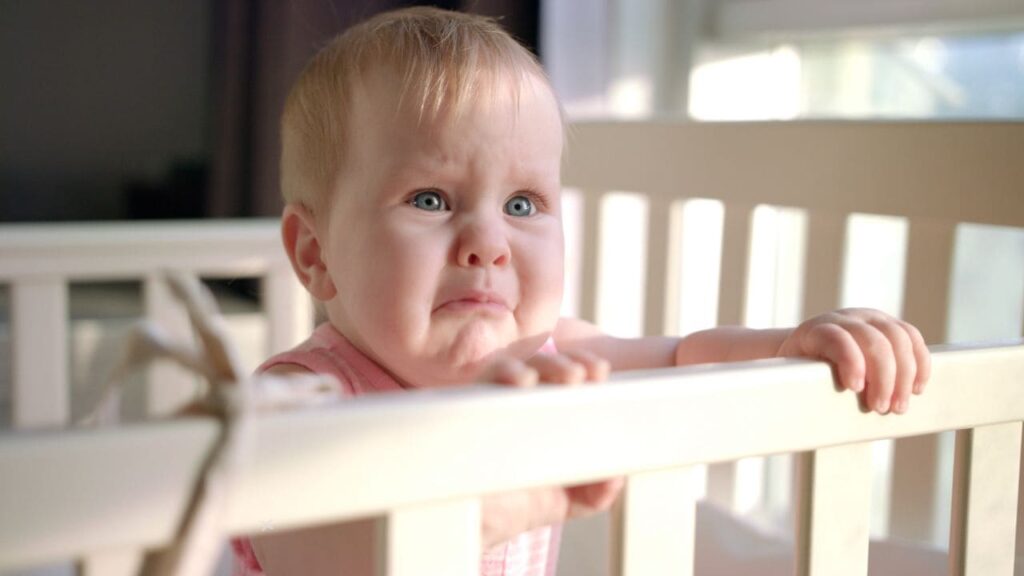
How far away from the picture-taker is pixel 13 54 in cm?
184

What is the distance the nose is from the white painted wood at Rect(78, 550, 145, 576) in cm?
36

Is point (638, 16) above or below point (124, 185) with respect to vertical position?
above

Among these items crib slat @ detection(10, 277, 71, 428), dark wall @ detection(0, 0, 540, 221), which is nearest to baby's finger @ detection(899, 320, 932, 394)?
crib slat @ detection(10, 277, 71, 428)

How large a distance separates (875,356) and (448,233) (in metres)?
0.29

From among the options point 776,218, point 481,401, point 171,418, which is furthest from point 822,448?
point 776,218

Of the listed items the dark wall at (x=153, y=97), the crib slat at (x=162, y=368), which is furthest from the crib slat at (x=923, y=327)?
the dark wall at (x=153, y=97)

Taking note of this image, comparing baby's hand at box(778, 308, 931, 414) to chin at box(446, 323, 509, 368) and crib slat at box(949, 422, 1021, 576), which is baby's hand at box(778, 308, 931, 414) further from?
chin at box(446, 323, 509, 368)

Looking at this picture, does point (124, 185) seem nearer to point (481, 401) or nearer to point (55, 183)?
point (55, 183)

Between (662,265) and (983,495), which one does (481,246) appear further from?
(662,265)

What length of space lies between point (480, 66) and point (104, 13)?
132 cm

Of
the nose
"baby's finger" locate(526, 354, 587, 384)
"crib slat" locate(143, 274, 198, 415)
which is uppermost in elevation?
the nose

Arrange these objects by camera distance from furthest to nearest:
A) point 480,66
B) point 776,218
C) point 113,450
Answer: point 776,218 < point 480,66 < point 113,450

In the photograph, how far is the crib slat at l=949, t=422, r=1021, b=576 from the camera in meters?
0.62

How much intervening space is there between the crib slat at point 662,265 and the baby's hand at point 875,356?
0.71 m
